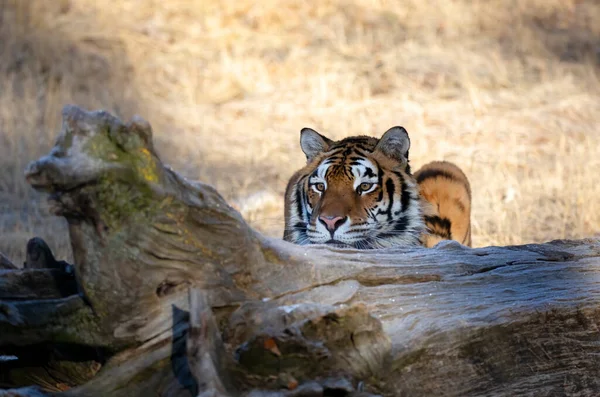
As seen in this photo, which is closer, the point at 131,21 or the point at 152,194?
the point at 152,194

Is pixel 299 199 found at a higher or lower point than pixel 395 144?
lower

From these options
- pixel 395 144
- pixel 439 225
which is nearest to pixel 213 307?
pixel 395 144

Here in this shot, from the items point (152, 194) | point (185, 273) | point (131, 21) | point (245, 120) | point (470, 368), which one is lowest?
point (470, 368)

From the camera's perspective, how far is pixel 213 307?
2684 mm

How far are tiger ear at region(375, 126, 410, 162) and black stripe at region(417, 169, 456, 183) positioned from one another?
0.72 m

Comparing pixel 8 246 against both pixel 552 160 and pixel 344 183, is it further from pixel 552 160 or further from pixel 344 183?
pixel 552 160

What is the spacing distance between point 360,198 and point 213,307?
1783 millimetres

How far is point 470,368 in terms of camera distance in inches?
116

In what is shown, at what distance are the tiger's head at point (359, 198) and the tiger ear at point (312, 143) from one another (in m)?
0.01

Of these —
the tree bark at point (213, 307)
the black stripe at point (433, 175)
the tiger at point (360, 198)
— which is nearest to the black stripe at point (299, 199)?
the tiger at point (360, 198)

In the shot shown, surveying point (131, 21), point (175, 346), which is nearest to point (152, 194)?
point (175, 346)

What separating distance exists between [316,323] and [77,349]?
85 centimetres

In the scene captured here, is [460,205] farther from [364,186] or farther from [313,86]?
[313,86]

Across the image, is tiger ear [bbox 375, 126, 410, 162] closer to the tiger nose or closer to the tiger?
the tiger
